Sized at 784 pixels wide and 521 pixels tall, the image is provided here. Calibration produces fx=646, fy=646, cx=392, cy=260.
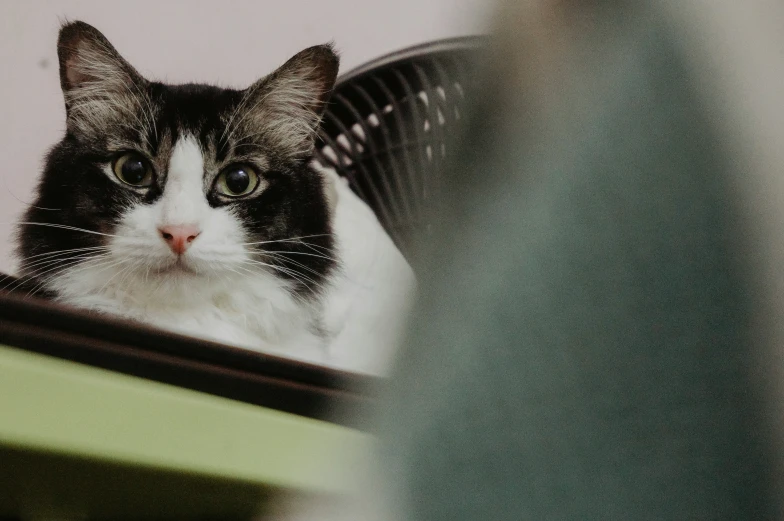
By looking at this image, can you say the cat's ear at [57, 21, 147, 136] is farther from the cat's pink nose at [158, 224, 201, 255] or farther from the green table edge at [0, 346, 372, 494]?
the green table edge at [0, 346, 372, 494]

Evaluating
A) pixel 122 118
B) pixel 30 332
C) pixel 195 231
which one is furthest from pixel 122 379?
pixel 122 118

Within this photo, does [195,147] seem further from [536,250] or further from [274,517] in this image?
[536,250]

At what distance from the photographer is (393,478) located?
0.20 m

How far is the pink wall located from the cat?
20.7 inches

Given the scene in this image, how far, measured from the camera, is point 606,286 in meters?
0.18

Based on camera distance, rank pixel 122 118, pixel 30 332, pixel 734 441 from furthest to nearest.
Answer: pixel 122 118
pixel 30 332
pixel 734 441

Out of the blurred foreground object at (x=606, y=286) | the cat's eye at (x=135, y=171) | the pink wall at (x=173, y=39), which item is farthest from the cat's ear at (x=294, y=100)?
the blurred foreground object at (x=606, y=286)

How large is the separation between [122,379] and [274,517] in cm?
14

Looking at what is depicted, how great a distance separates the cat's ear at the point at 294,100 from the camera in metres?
0.84

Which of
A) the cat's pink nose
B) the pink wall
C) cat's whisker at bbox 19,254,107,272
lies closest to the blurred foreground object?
the cat's pink nose

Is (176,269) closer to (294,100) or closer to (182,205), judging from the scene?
(182,205)

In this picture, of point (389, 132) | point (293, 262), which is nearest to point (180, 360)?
point (293, 262)

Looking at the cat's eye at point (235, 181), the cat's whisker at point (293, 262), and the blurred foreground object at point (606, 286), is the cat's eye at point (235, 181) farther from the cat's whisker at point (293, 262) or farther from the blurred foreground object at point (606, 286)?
the blurred foreground object at point (606, 286)

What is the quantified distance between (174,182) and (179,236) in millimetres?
82
